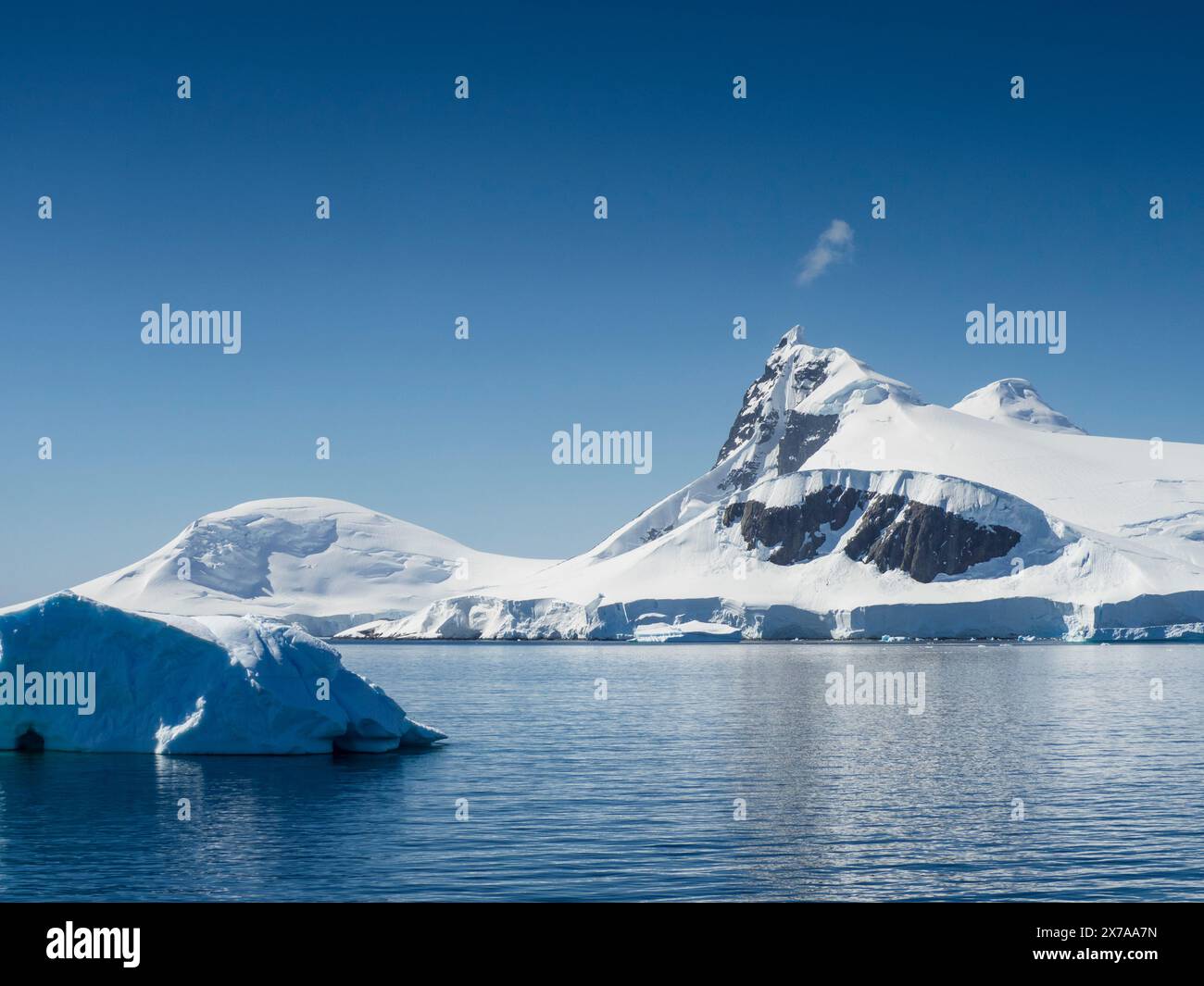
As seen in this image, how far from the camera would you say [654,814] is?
25.1 metres

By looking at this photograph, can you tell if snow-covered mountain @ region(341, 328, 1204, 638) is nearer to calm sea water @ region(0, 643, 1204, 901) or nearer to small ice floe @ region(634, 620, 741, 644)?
small ice floe @ region(634, 620, 741, 644)

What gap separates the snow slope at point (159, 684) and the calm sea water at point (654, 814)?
838 mm

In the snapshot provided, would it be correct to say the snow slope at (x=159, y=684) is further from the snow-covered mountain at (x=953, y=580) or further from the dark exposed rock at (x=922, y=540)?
the dark exposed rock at (x=922, y=540)

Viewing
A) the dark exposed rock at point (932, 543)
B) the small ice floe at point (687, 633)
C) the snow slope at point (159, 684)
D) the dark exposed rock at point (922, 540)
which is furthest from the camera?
the dark exposed rock at point (922, 540)

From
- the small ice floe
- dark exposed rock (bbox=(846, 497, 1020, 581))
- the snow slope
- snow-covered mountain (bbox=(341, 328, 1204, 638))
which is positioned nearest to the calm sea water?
the snow slope

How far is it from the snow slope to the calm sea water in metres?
0.84

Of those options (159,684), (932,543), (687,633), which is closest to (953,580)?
(932,543)

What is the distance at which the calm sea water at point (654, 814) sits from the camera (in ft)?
62.1

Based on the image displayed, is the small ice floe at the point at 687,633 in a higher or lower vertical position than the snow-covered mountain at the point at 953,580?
lower

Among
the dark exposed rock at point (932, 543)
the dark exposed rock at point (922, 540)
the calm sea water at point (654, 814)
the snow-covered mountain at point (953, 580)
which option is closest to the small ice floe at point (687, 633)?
the snow-covered mountain at point (953, 580)

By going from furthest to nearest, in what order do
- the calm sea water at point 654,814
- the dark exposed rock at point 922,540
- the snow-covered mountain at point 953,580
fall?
the dark exposed rock at point 922,540 → the snow-covered mountain at point 953,580 → the calm sea water at point 654,814

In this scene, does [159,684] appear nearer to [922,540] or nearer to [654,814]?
[654,814]

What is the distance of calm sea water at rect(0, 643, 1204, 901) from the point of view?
18.9 m

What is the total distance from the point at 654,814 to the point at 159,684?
52.0ft
